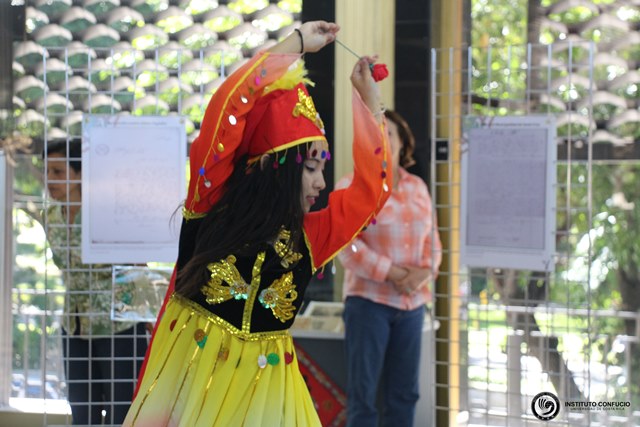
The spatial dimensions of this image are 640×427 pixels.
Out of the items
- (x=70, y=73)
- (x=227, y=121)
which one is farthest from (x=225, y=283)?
(x=70, y=73)

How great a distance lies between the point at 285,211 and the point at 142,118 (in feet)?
2.54

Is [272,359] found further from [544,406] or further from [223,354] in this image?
[544,406]

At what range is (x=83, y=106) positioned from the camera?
340cm

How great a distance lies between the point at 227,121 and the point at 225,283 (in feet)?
1.09

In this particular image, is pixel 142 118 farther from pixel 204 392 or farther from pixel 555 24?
pixel 555 24

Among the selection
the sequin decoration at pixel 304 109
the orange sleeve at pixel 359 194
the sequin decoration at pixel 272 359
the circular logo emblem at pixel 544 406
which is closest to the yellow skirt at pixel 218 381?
the sequin decoration at pixel 272 359

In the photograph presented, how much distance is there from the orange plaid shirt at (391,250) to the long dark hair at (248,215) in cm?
128

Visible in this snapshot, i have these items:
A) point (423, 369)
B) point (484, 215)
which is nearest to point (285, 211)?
point (484, 215)

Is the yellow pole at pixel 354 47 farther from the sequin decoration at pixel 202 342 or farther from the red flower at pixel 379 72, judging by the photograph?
the sequin decoration at pixel 202 342

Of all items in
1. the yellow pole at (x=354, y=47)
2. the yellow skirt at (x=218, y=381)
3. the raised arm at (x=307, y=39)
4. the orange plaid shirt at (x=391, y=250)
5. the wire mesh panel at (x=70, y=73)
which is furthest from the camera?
the yellow pole at (x=354, y=47)

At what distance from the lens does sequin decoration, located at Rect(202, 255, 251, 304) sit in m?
1.77

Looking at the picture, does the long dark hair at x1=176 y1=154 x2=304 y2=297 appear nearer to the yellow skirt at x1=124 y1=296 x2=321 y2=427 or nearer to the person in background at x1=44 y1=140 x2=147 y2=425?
the yellow skirt at x1=124 y1=296 x2=321 y2=427

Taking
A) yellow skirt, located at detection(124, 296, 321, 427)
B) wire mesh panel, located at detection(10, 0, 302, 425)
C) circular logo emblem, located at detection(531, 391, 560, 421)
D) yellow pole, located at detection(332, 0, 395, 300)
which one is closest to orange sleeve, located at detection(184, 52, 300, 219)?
yellow skirt, located at detection(124, 296, 321, 427)

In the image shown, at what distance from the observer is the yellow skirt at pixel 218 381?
1.72m
